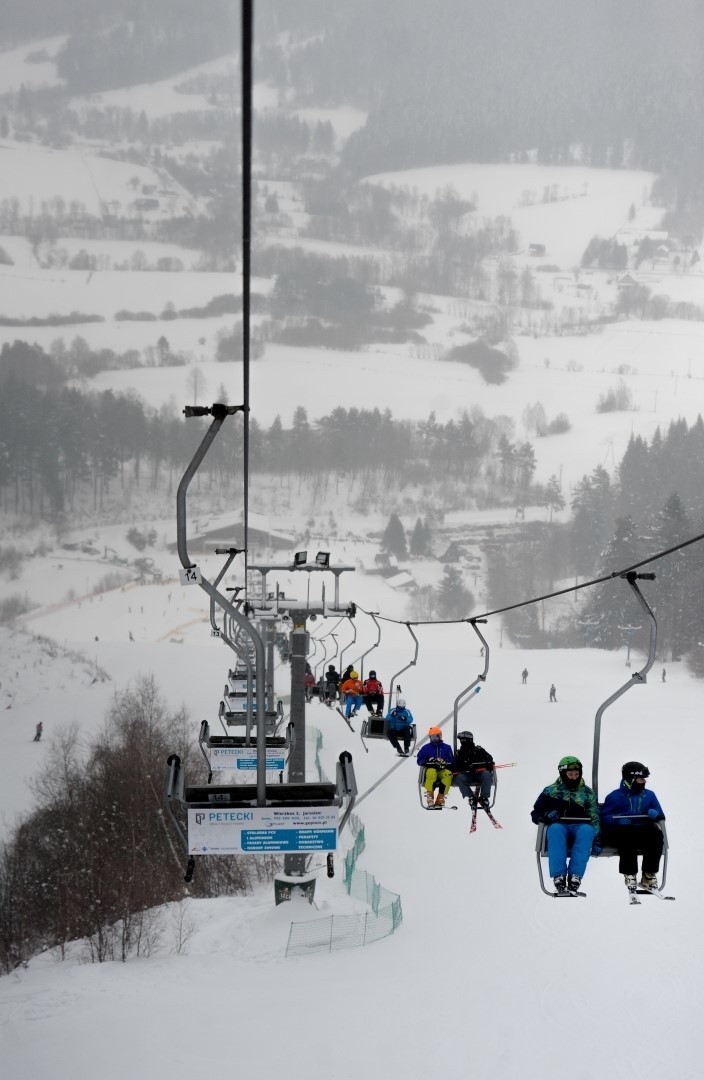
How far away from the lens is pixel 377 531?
135875 millimetres

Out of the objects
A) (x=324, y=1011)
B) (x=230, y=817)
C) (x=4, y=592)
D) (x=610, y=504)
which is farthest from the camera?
(x=610, y=504)

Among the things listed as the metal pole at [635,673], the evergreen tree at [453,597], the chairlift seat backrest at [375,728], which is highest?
the metal pole at [635,673]

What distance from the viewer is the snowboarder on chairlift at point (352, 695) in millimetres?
20094

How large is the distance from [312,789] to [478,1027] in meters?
13.2

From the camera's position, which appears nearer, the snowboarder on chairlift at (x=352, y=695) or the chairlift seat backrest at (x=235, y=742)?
the chairlift seat backrest at (x=235, y=742)

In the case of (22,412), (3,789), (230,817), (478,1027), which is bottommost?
(3,789)

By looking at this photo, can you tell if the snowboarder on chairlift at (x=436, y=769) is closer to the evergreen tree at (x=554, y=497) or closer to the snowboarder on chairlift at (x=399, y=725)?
the snowboarder on chairlift at (x=399, y=725)

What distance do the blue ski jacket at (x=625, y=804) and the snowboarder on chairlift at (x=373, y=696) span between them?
11.4 meters

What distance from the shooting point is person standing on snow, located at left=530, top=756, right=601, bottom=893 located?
7977 mm

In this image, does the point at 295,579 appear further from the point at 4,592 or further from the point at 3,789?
the point at 3,789

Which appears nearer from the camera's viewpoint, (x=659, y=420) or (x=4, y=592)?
(x=4, y=592)

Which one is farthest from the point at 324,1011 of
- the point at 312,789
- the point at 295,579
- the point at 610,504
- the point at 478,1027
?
the point at 610,504

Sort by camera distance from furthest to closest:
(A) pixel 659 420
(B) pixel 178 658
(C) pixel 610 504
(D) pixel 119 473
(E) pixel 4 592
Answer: (A) pixel 659 420, (D) pixel 119 473, (C) pixel 610 504, (E) pixel 4 592, (B) pixel 178 658

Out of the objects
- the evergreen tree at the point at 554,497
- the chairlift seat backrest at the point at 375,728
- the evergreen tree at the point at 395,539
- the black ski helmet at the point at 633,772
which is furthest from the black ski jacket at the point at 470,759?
the evergreen tree at the point at 554,497
